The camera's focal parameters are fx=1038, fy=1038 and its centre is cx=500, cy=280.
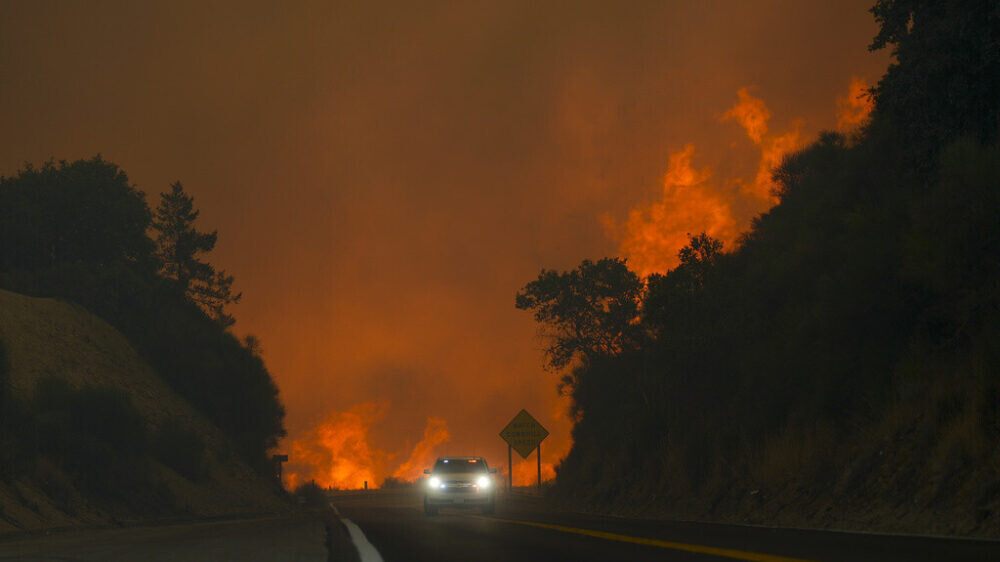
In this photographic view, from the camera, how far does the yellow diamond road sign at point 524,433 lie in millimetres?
50469

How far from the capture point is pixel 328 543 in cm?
1560

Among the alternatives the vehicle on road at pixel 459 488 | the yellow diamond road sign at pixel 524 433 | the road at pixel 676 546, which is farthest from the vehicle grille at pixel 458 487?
the yellow diamond road sign at pixel 524 433

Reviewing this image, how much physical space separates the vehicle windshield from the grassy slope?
1491cm

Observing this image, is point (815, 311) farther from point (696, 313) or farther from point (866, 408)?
point (696, 313)

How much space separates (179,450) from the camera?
52.4 meters

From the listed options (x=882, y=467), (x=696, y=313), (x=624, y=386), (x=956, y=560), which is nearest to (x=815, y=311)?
(x=882, y=467)

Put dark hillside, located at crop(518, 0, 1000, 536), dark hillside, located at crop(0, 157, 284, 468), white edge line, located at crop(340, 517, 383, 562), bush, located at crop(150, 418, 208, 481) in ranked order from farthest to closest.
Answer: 1. dark hillside, located at crop(0, 157, 284, 468)
2. bush, located at crop(150, 418, 208, 481)
3. dark hillside, located at crop(518, 0, 1000, 536)
4. white edge line, located at crop(340, 517, 383, 562)

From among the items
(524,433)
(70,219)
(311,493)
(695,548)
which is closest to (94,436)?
(524,433)

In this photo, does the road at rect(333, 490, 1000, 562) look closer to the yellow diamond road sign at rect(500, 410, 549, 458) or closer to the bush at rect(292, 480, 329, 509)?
the yellow diamond road sign at rect(500, 410, 549, 458)

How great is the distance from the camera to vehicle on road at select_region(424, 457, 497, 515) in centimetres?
3195

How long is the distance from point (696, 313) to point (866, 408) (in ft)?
33.4

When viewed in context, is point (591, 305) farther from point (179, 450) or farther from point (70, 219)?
point (70, 219)

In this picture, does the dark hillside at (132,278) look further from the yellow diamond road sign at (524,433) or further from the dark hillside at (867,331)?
the dark hillside at (867,331)

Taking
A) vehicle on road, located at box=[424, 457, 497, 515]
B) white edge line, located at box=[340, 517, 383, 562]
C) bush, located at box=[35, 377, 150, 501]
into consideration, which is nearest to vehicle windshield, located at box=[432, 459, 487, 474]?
vehicle on road, located at box=[424, 457, 497, 515]
